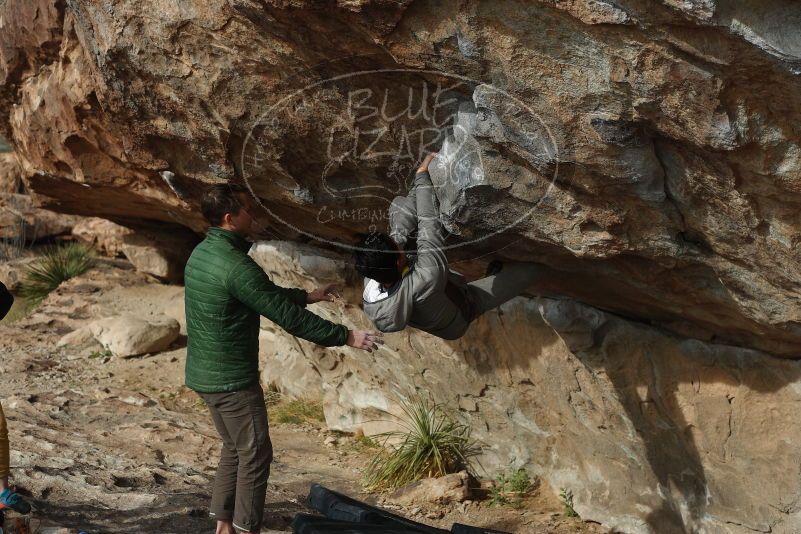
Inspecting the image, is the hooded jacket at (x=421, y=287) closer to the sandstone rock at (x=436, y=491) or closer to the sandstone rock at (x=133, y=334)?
the sandstone rock at (x=436, y=491)

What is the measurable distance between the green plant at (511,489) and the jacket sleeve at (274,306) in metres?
2.34

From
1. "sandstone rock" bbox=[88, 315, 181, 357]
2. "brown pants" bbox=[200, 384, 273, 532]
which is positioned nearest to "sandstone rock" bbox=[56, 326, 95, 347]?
"sandstone rock" bbox=[88, 315, 181, 357]

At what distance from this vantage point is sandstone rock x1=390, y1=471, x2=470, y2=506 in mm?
5957

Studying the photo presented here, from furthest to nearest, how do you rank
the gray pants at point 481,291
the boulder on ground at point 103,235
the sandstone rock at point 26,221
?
the sandstone rock at point 26,221 → the boulder on ground at point 103,235 → the gray pants at point 481,291

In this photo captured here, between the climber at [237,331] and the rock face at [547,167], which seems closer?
the rock face at [547,167]

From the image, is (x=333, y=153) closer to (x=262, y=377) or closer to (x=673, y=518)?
(x=673, y=518)

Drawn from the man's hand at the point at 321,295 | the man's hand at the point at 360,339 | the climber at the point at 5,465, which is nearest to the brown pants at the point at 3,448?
the climber at the point at 5,465

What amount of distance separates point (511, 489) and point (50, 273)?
6.73 m

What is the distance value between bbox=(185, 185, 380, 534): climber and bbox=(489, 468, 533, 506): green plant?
204 centimetres

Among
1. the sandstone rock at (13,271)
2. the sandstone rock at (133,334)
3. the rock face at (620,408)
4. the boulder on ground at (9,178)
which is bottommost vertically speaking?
the sandstone rock at (13,271)

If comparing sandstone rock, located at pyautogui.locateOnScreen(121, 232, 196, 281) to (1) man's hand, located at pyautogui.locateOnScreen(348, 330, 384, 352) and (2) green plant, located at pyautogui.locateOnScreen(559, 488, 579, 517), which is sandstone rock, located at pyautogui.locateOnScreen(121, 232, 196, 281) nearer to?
(2) green plant, located at pyautogui.locateOnScreen(559, 488, 579, 517)

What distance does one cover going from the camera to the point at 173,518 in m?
5.20

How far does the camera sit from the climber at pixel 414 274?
4.21 metres

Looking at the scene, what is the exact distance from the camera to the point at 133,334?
8.72m
